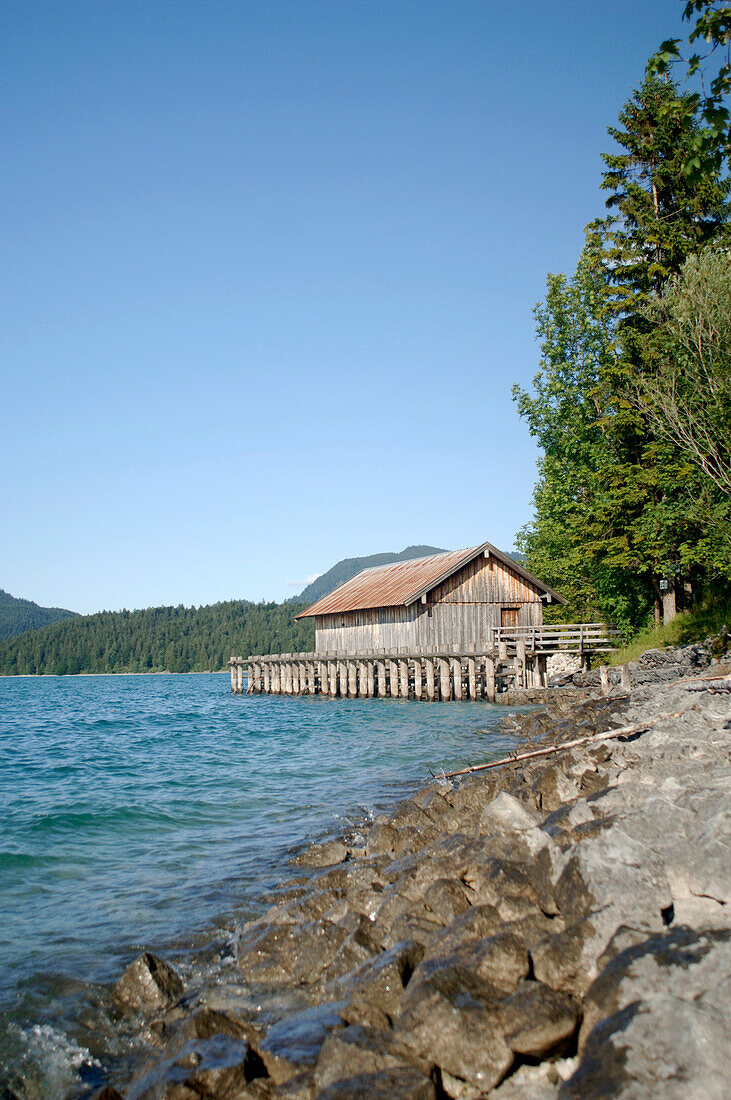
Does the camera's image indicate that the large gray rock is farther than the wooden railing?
No

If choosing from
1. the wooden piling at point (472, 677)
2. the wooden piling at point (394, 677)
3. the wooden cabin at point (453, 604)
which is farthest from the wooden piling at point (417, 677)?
the wooden piling at point (472, 677)

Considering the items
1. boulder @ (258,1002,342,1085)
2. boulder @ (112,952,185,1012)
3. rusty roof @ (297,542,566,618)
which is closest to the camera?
boulder @ (258,1002,342,1085)

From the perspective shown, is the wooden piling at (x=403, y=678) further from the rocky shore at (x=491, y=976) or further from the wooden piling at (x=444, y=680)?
the rocky shore at (x=491, y=976)

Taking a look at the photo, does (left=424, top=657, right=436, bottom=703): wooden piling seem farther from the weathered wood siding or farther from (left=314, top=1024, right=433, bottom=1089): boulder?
(left=314, top=1024, right=433, bottom=1089): boulder

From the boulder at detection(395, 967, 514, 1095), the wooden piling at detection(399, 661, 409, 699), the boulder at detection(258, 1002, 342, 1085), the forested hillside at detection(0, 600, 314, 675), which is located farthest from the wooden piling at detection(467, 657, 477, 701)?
the forested hillside at detection(0, 600, 314, 675)

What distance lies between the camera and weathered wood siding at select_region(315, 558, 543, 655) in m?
32.3

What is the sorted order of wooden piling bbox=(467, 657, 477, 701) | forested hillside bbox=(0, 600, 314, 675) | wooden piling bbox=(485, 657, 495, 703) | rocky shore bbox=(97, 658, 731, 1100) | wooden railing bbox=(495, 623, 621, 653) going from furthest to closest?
forested hillside bbox=(0, 600, 314, 675), wooden piling bbox=(467, 657, 477, 701), wooden piling bbox=(485, 657, 495, 703), wooden railing bbox=(495, 623, 621, 653), rocky shore bbox=(97, 658, 731, 1100)

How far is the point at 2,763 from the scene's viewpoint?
64.5 ft

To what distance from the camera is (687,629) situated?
22.2m

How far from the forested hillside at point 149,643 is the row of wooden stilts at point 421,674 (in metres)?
93.7

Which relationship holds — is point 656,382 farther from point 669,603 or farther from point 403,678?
point 403,678

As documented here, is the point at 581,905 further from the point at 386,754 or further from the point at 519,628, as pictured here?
the point at 519,628

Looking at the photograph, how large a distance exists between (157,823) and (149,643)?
14572 centimetres

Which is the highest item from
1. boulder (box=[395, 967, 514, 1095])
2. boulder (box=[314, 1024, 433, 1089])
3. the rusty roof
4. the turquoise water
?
the rusty roof
